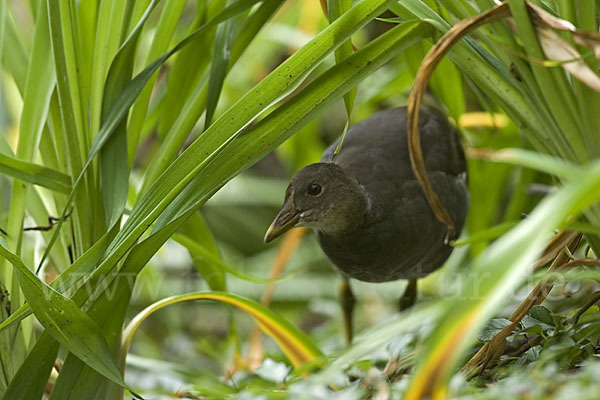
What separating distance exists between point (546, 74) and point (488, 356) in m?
0.43

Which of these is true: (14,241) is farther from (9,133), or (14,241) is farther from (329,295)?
(329,295)

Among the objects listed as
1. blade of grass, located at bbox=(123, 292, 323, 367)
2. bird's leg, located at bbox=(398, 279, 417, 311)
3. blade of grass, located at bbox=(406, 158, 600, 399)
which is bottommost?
blade of grass, located at bbox=(406, 158, 600, 399)

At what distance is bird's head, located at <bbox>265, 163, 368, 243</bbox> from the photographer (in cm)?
142

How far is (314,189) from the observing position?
1.43 meters

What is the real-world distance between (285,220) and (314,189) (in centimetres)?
9

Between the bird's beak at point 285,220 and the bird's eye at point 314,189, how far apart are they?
39mm

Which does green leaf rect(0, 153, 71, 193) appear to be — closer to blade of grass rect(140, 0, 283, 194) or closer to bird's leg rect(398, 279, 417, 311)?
blade of grass rect(140, 0, 283, 194)

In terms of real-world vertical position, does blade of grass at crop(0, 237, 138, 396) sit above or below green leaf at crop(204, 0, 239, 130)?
below

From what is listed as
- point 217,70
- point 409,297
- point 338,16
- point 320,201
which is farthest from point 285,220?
point 409,297

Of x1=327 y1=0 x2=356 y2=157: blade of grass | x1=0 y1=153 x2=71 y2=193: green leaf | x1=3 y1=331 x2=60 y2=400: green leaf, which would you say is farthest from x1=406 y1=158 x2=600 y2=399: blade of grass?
x1=0 y1=153 x2=71 y2=193: green leaf

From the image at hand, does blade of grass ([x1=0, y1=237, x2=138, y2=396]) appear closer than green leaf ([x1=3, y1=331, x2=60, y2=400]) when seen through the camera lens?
Yes

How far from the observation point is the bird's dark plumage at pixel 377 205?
1438 mm

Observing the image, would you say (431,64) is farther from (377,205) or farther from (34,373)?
(34,373)

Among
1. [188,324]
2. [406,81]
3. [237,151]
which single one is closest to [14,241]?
[237,151]
